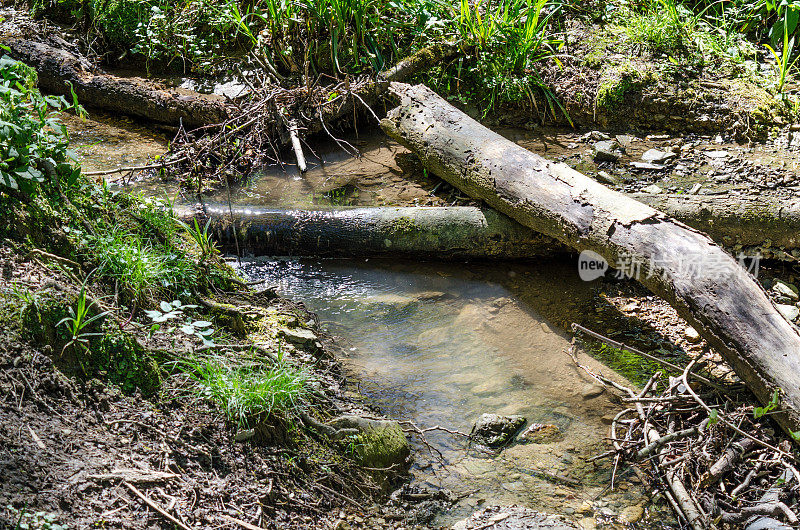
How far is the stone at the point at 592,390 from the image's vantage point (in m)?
3.27

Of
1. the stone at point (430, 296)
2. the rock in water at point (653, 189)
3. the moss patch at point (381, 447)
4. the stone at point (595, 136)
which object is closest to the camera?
the moss patch at point (381, 447)

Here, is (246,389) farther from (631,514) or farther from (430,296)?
(430,296)

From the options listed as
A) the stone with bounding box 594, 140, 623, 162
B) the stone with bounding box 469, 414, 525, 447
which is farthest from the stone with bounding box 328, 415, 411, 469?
the stone with bounding box 594, 140, 623, 162

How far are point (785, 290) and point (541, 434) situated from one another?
198 cm

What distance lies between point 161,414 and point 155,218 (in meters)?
1.38

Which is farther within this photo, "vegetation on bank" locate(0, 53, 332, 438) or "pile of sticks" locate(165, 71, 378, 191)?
"pile of sticks" locate(165, 71, 378, 191)

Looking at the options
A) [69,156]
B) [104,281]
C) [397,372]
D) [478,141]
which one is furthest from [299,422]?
[478,141]

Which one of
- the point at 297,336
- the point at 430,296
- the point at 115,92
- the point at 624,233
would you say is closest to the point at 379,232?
the point at 430,296

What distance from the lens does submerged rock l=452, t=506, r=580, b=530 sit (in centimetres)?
244

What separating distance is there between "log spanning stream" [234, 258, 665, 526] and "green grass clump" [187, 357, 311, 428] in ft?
2.18

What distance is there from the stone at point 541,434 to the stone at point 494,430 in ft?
0.18

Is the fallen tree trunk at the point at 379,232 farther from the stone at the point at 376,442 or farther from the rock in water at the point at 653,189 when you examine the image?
the stone at the point at 376,442

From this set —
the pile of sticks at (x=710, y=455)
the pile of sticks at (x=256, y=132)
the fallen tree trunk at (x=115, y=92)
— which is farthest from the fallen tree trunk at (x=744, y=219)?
the fallen tree trunk at (x=115, y=92)

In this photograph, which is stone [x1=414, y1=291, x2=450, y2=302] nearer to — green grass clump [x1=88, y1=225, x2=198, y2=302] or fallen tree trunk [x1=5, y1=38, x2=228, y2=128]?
green grass clump [x1=88, y1=225, x2=198, y2=302]
